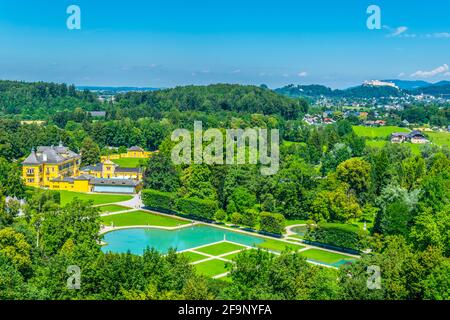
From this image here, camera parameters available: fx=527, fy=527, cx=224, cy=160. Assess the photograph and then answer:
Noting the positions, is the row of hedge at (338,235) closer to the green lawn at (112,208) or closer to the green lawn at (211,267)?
the green lawn at (211,267)

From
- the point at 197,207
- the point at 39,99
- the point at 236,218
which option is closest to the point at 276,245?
the point at 236,218

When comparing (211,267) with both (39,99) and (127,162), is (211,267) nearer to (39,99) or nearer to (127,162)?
(127,162)

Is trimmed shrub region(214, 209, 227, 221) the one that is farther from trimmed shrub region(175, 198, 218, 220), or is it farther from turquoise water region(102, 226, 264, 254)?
turquoise water region(102, 226, 264, 254)

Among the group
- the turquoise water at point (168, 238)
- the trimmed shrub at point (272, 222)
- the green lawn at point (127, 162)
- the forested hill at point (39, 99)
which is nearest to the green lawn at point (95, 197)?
the turquoise water at point (168, 238)

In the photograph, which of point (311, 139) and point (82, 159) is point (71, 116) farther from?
point (311, 139)

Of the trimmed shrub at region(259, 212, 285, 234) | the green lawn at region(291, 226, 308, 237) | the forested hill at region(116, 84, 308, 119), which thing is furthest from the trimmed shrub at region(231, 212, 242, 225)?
the forested hill at region(116, 84, 308, 119)
